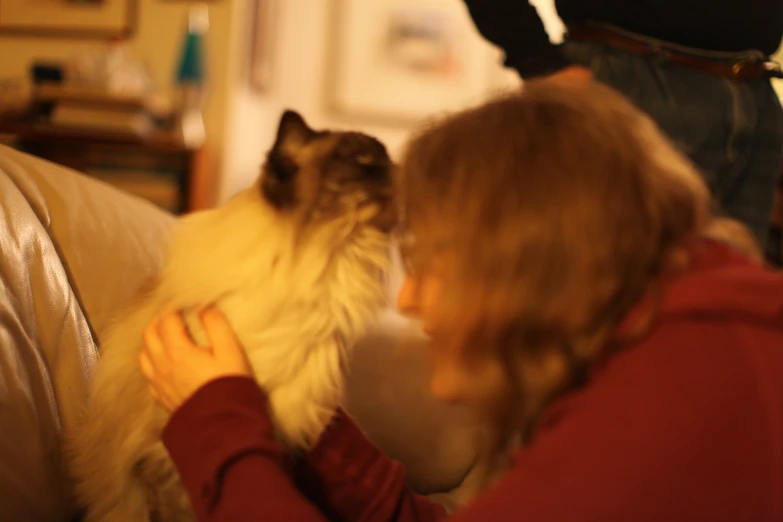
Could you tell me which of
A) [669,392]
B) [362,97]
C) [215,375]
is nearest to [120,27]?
[362,97]

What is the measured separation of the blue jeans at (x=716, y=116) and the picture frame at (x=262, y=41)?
219cm

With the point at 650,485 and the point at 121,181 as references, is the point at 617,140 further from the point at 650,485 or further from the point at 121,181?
the point at 121,181

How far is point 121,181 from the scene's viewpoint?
2695mm

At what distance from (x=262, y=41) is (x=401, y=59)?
82 cm

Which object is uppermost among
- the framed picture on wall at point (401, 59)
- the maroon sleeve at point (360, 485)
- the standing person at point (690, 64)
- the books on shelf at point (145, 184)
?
the standing person at point (690, 64)

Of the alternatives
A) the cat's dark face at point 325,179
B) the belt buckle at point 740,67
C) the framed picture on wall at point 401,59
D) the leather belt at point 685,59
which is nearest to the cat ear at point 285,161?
the cat's dark face at point 325,179

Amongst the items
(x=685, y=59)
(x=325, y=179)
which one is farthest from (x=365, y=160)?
(x=685, y=59)

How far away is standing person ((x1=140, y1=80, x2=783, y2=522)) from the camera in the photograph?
0.51 metres

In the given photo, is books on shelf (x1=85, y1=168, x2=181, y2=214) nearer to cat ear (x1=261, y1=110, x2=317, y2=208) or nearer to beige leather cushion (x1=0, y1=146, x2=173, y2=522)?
beige leather cushion (x1=0, y1=146, x2=173, y2=522)

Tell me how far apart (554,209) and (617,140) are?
0.09 meters

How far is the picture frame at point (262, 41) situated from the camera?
10.5 ft

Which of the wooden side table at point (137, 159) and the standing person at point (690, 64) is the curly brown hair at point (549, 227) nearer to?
the standing person at point (690, 64)

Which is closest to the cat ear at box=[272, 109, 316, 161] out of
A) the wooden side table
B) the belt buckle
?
the belt buckle

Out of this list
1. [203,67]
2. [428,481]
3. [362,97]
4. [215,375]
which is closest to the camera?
[215,375]
